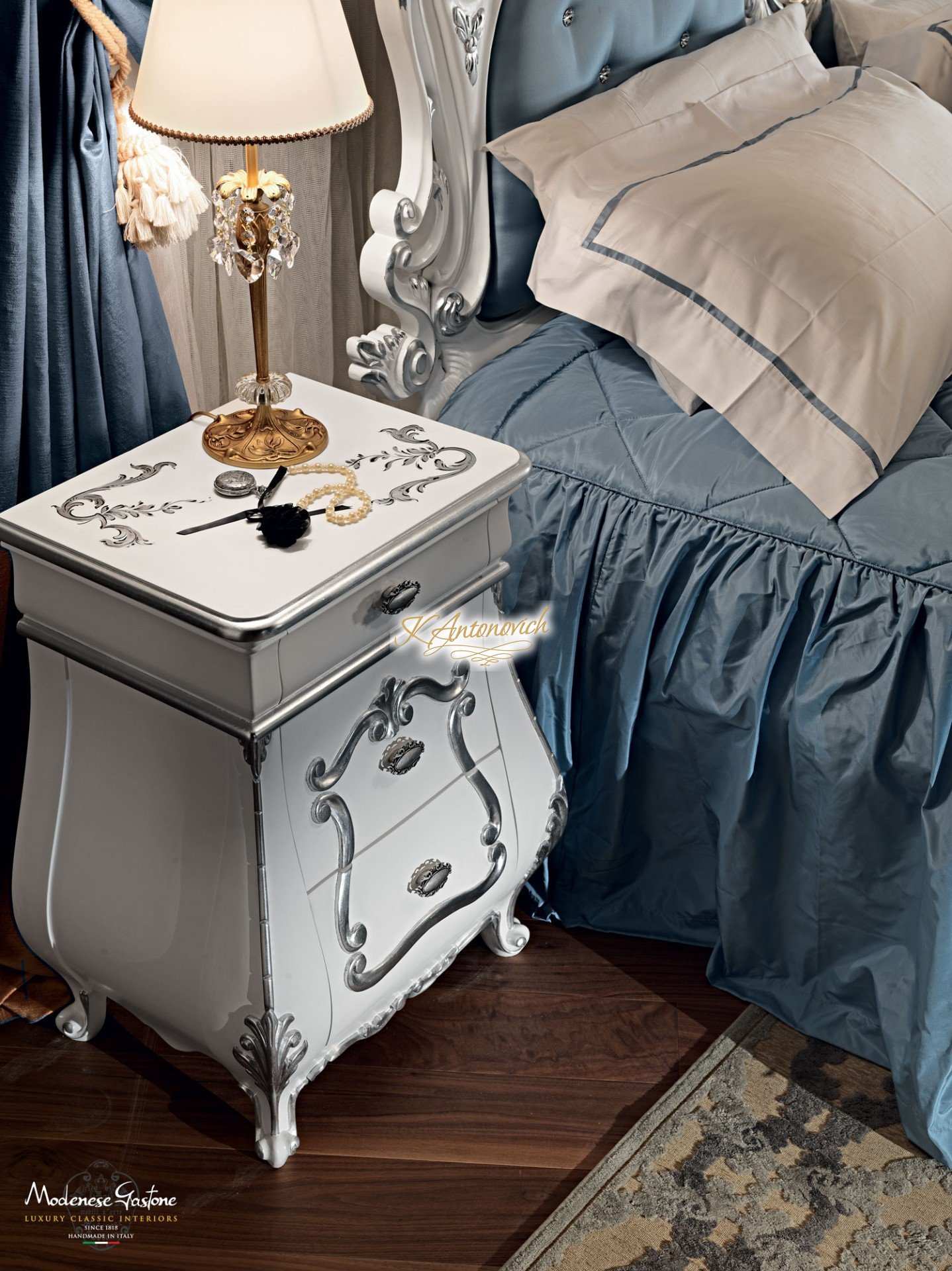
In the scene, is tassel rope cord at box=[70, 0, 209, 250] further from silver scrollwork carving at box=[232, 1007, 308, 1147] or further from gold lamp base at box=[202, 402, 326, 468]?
silver scrollwork carving at box=[232, 1007, 308, 1147]

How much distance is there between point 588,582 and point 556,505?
0.33 feet

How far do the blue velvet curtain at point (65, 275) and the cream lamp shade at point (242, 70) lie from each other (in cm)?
19

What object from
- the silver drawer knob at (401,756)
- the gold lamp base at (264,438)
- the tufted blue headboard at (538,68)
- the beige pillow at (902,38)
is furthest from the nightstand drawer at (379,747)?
the beige pillow at (902,38)

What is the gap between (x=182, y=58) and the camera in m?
1.04

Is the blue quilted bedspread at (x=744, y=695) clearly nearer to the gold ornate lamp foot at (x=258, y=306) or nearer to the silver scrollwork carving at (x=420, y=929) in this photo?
the silver scrollwork carving at (x=420, y=929)

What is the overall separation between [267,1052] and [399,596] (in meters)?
0.47

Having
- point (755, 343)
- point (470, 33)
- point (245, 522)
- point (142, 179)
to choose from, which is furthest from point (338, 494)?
point (470, 33)

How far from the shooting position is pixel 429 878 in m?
1.32

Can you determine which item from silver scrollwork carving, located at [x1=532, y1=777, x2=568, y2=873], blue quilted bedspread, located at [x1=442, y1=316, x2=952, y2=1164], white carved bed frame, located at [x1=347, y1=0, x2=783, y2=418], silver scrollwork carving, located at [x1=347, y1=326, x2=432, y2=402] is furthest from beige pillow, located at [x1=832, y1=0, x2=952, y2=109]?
silver scrollwork carving, located at [x1=532, y1=777, x2=568, y2=873]

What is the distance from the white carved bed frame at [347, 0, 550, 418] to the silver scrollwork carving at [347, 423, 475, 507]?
33 centimetres

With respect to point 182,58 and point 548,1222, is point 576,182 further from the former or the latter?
point 548,1222

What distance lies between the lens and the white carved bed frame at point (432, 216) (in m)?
1.45

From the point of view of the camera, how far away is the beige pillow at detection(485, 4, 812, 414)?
1.53 m

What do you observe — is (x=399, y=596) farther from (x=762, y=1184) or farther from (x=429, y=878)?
(x=762, y=1184)
